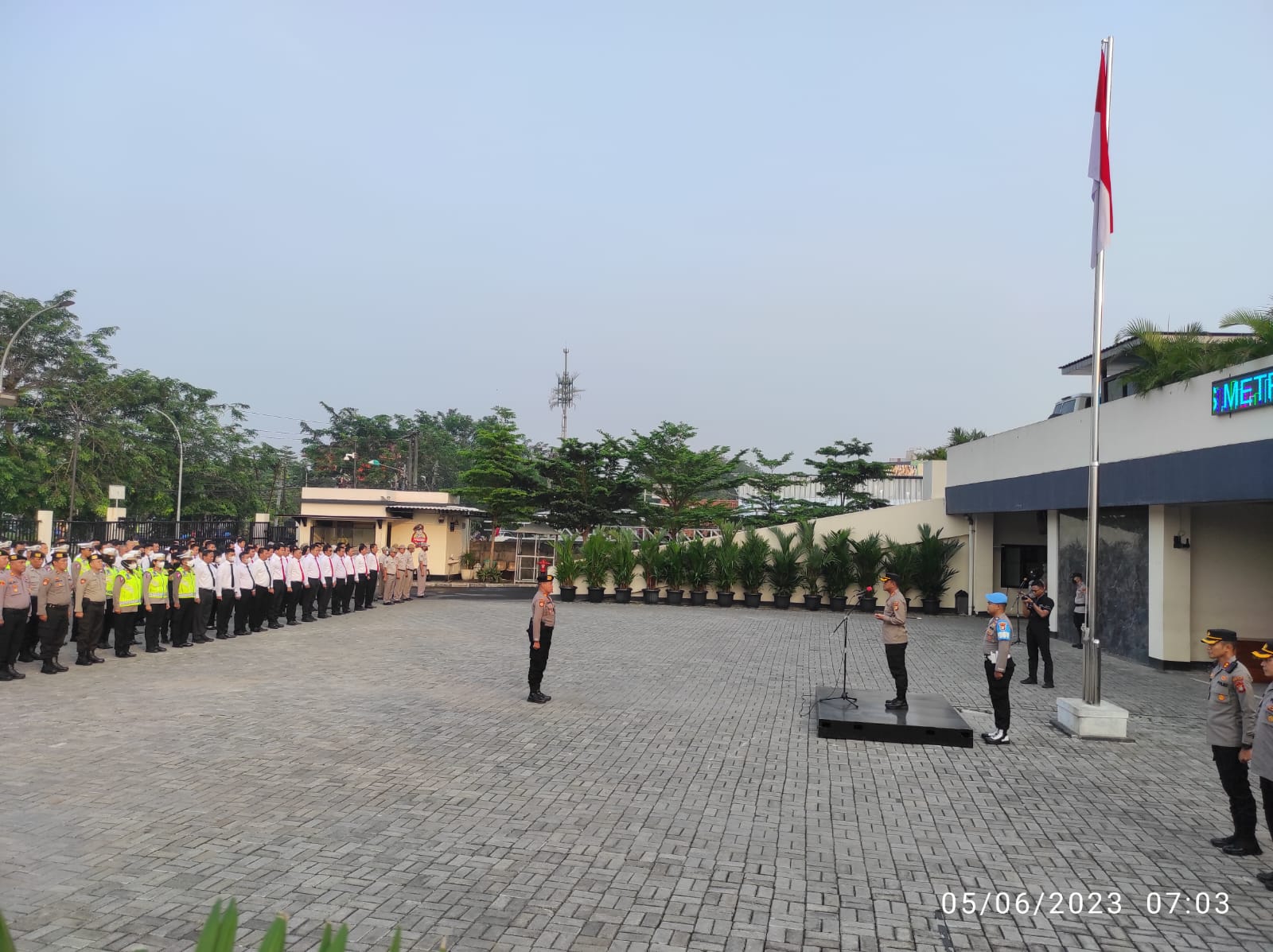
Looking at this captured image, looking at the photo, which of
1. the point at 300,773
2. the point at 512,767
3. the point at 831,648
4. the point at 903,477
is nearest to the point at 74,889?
the point at 300,773

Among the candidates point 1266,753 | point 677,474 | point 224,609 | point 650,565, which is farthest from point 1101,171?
point 677,474

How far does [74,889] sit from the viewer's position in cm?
541

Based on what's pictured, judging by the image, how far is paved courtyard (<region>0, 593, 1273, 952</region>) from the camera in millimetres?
5199

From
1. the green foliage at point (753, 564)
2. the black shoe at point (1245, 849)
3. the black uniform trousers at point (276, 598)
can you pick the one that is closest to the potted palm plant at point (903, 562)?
the green foliage at point (753, 564)

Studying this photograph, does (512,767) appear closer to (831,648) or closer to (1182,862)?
(1182,862)

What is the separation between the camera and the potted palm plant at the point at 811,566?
25.8 m

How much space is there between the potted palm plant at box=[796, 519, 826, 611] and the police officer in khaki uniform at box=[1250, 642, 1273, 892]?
63.7 feet

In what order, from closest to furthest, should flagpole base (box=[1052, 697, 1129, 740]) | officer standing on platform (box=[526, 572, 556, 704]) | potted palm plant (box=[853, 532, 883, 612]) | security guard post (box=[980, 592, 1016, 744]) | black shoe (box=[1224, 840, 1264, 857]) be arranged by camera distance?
black shoe (box=[1224, 840, 1264, 857]), security guard post (box=[980, 592, 1016, 744]), flagpole base (box=[1052, 697, 1129, 740]), officer standing on platform (box=[526, 572, 556, 704]), potted palm plant (box=[853, 532, 883, 612])

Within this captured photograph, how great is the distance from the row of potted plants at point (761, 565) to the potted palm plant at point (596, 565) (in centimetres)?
2

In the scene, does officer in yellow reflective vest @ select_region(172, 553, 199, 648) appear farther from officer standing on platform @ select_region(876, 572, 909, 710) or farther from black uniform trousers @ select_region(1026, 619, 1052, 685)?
black uniform trousers @ select_region(1026, 619, 1052, 685)

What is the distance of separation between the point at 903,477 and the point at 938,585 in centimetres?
1445

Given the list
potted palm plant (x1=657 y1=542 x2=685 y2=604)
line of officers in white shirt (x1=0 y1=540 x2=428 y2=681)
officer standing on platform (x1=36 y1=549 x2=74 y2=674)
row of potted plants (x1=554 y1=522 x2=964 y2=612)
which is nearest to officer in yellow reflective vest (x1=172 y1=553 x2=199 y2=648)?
line of officers in white shirt (x1=0 y1=540 x2=428 y2=681)

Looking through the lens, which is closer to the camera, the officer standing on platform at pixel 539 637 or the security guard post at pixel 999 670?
the security guard post at pixel 999 670

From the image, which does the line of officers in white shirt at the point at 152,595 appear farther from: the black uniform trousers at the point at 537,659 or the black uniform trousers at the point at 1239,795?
the black uniform trousers at the point at 1239,795
